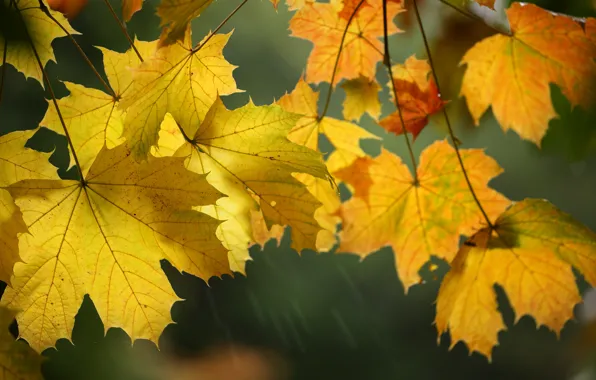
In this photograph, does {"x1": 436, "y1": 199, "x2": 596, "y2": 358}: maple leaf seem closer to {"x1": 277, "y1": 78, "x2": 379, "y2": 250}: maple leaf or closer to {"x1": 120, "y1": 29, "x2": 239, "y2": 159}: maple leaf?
{"x1": 277, "y1": 78, "x2": 379, "y2": 250}: maple leaf

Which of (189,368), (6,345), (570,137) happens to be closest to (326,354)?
(189,368)

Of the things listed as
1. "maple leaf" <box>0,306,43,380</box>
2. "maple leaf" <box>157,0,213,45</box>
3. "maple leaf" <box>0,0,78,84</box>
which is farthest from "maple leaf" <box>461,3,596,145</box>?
"maple leaf" <box>0,306,43,380</box>

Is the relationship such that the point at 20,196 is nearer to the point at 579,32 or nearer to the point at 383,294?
the point at 579,32

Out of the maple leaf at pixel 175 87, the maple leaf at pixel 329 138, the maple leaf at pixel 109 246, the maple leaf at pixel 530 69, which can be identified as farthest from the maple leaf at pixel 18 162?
the maple leaf at pixel 530 69

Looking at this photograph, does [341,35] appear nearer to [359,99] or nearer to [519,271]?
[359,99]

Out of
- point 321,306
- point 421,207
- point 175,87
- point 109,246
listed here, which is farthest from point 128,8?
point 321,306

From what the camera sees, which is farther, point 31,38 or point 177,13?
point 31,38
